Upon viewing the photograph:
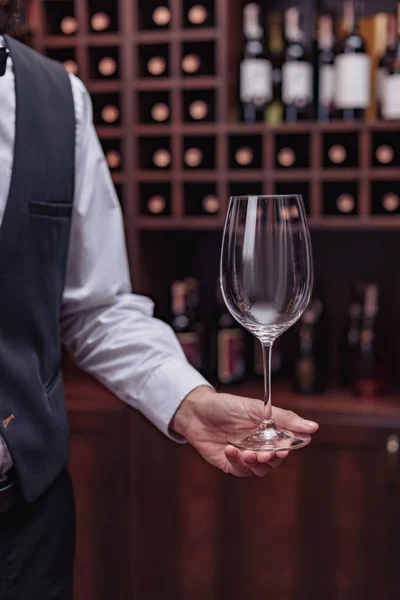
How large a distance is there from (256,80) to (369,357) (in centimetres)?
77

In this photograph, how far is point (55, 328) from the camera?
3.42 feet

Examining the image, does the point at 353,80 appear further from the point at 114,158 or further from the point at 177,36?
the point at 114,158

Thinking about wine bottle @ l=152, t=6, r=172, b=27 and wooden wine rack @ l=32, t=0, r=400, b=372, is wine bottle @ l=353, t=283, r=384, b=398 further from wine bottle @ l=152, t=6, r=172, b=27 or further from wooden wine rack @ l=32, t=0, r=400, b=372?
wine bottle @ l=152, t=6, r=172, b=27

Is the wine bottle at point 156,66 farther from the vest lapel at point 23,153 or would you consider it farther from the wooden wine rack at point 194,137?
the vest lapel at point 23,153

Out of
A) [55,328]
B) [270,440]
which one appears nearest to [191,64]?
[55,328]

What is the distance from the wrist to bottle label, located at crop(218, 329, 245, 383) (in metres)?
1.16

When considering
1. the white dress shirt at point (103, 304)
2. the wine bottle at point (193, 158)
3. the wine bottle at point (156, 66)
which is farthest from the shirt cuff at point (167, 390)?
the wine bottle at point (156, 66)

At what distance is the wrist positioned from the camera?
965 mm

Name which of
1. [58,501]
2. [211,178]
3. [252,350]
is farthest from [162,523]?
[58,501]

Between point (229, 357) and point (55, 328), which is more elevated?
point (55, 328)

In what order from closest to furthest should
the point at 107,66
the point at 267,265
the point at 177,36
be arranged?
the point at 267,265 → the point at 177,36 → the point at 107,66

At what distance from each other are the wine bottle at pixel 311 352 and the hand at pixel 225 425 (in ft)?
3.78

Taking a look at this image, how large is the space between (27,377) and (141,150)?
1.30m

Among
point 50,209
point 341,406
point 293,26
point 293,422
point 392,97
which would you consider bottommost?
point 341,406
